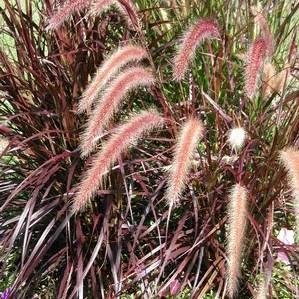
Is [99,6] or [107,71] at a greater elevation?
[99,6]

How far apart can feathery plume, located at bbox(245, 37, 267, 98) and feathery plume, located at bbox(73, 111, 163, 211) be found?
0.37m

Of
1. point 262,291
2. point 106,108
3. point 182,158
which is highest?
point 106,108

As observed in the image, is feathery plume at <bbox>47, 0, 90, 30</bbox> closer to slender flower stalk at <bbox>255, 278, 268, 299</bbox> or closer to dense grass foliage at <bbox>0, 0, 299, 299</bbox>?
dense grass foliage at <bbox>0, 0, 299, 299</bbox>

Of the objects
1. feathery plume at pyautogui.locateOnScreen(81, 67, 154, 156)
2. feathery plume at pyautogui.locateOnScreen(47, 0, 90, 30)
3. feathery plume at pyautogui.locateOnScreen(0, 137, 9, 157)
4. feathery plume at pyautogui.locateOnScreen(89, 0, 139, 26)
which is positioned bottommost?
feathery plume at pyautogui.locateOnScreen(0, 137, 9, 157)

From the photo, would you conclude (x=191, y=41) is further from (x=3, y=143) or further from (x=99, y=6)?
(x=3, y=143)

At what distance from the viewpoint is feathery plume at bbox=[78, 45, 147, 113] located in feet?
8.63

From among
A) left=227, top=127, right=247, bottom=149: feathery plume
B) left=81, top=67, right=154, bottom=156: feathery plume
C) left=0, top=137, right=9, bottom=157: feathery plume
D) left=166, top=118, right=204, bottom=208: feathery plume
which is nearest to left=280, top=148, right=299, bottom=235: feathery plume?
left=227, top=127, right=247, bottom=149: feathery plume

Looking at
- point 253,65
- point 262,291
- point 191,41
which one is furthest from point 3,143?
point 262,291

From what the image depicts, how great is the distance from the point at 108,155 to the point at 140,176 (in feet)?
1.82

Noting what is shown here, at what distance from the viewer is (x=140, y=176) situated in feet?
10.00

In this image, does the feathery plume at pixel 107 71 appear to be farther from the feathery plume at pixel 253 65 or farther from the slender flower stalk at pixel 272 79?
the slender flower stalk at pixel 272 79

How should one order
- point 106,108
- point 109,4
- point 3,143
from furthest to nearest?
point 3,143
point 109,4
point 106,108

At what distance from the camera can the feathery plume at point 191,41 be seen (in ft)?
8.63

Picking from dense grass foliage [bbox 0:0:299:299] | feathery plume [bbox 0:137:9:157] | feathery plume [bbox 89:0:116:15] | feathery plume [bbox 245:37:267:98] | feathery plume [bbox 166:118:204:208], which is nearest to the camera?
feathery plume [bbox 166:118:204:208]
